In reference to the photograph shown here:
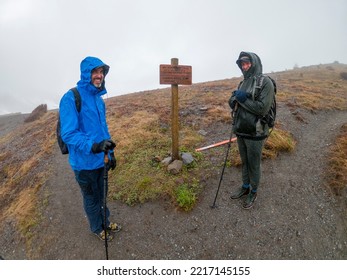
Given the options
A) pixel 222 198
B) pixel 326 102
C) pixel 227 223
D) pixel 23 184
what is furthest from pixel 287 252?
pixel 326 102

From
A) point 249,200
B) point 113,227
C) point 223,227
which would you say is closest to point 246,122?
point 249,200

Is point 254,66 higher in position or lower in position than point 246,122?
higher

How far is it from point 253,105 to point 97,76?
9.28 feet

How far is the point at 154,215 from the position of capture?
4.84 metres

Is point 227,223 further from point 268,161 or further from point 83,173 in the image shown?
point 83,173

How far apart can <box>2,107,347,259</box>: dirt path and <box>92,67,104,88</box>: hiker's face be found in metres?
3.04

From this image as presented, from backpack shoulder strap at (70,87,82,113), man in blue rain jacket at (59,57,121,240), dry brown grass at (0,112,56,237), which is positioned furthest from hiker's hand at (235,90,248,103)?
dry brown grass at (0,112,56,237)

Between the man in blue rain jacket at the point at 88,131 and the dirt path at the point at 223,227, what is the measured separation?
95 centimetres

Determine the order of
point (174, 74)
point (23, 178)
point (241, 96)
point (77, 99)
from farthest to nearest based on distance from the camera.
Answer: point (23, 178), point (174, 74), point (241, 96), point (77, 99)

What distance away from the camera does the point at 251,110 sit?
4039mm

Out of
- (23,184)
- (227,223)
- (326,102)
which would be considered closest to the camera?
(227,223)

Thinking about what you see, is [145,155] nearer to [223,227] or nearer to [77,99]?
[223,227]

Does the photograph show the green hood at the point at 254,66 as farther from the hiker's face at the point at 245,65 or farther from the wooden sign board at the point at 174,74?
the wooden sign board at the point at 174,74

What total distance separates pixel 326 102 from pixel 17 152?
16.6 metres
